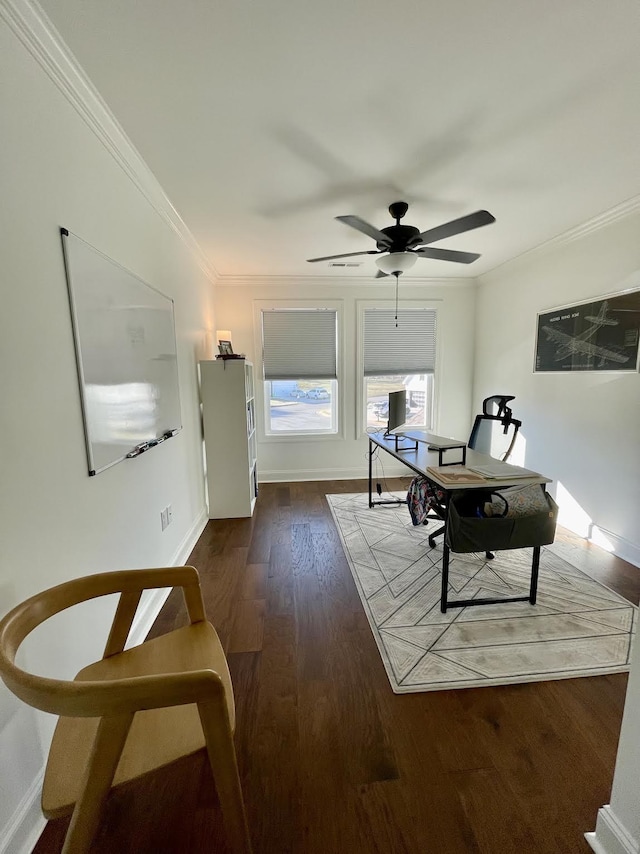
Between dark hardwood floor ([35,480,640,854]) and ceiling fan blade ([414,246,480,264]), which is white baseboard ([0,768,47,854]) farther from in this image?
ceiling fan blade ([414,246,480,264])

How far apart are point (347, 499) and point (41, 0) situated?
3.69 meters

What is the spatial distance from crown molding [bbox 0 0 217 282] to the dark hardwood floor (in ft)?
8.27

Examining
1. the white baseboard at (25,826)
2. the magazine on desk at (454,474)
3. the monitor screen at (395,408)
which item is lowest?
the white baseboard at (25,826)

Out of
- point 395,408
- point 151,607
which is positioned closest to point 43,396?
point 151,607

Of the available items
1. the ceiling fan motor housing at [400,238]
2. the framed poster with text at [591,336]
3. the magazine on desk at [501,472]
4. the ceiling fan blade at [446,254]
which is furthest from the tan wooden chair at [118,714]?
the framed poster with text at [591,336]

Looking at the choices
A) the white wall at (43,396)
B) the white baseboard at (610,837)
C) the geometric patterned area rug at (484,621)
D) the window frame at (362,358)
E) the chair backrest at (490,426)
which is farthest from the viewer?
the window frame at (362,358)

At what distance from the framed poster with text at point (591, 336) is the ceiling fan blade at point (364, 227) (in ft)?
5.91

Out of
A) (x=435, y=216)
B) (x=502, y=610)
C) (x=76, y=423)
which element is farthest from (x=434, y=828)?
(x=435, y=216)

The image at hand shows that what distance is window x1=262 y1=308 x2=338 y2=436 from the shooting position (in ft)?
14.0

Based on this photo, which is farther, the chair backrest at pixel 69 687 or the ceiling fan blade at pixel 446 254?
the ceiling fan blade at pixel 446 254

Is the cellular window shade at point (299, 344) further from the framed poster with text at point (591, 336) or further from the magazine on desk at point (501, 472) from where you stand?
the magazine on desk at point (501, 472)

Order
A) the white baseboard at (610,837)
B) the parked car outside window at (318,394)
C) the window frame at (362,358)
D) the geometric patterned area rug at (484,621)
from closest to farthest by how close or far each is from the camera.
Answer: the white baseboard at (610,837), the geometric patterned area rug at (484,621), the window frame at (362,358), the parked car outside window at (318,394)

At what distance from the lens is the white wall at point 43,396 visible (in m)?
1.02

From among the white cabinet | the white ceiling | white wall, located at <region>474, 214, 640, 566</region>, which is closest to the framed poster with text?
white wall, located at <region>474, 214, 640, 566</region>
